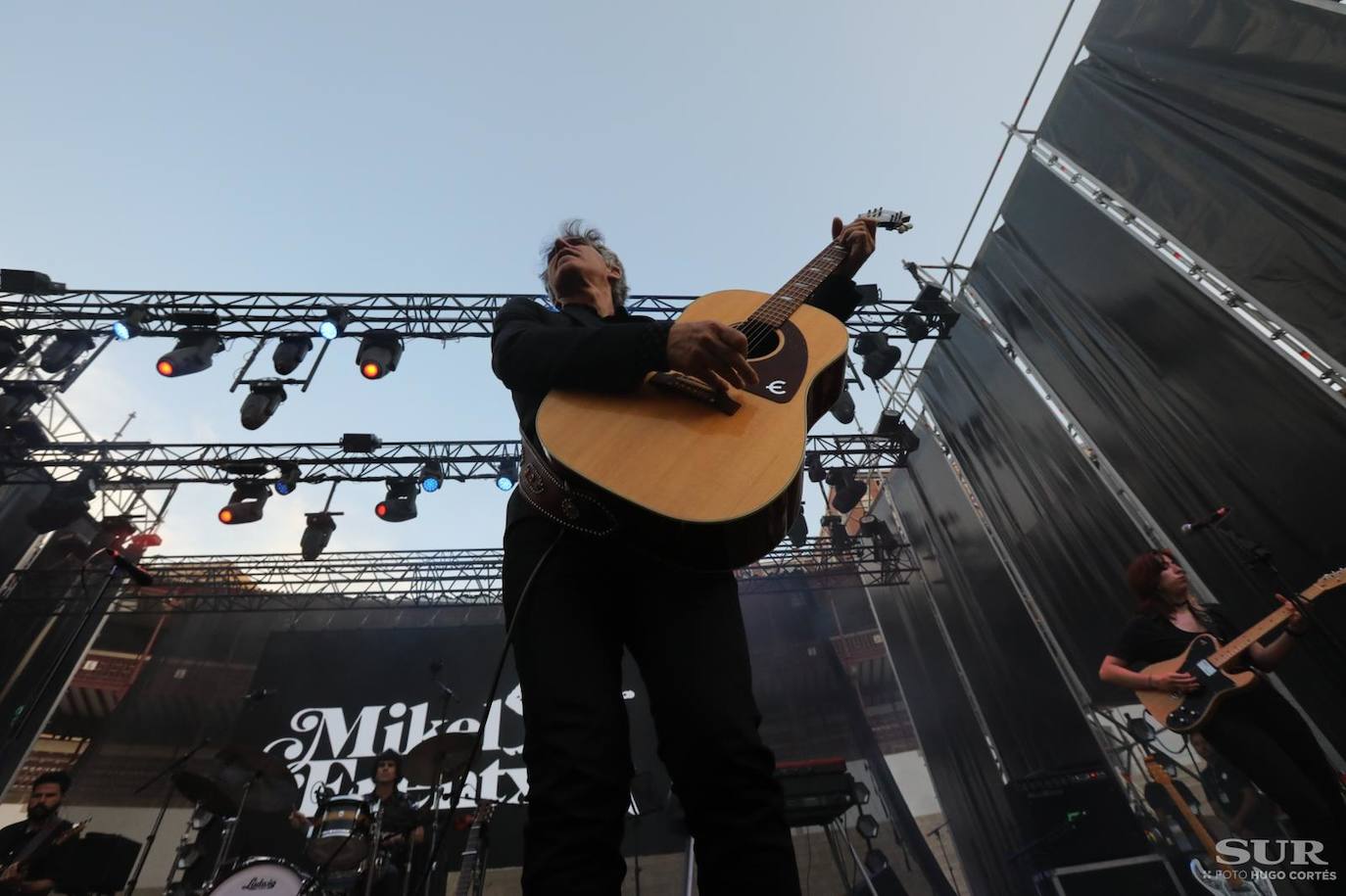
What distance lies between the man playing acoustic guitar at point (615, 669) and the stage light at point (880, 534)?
31.9 ft

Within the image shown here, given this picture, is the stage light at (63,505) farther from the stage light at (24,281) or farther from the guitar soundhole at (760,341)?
the guitar soundhole at (760,341)

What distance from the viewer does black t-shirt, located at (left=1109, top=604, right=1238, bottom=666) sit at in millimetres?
3064

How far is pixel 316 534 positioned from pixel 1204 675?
428 inches

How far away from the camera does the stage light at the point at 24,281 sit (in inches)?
273

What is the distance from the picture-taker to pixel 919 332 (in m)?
7.17

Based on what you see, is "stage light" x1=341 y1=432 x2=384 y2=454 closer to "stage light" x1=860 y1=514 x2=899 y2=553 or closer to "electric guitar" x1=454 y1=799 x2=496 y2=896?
"electric guitar" x1=454 y1=799 x2=496 y2=896

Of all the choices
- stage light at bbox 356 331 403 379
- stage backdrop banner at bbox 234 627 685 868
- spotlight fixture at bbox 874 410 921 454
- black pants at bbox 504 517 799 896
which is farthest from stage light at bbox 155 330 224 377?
spotlight fixture at bbox 874 410 921 454

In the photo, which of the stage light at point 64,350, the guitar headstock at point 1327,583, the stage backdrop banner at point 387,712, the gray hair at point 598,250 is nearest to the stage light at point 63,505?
the stage light at point 64,350

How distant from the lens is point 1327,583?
3168mm

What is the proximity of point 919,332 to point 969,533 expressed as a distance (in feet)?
9.25

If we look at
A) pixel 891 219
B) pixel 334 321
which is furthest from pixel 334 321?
pixel 891 219

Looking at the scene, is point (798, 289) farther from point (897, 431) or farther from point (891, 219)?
point (897, 431)

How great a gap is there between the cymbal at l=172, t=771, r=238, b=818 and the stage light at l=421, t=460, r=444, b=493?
174 inches

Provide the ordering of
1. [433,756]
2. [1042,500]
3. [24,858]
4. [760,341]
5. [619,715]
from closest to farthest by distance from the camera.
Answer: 1. [619,715]
2. [760,341]
3. [24,858]
4. [433,756]
5. [1042,500]
